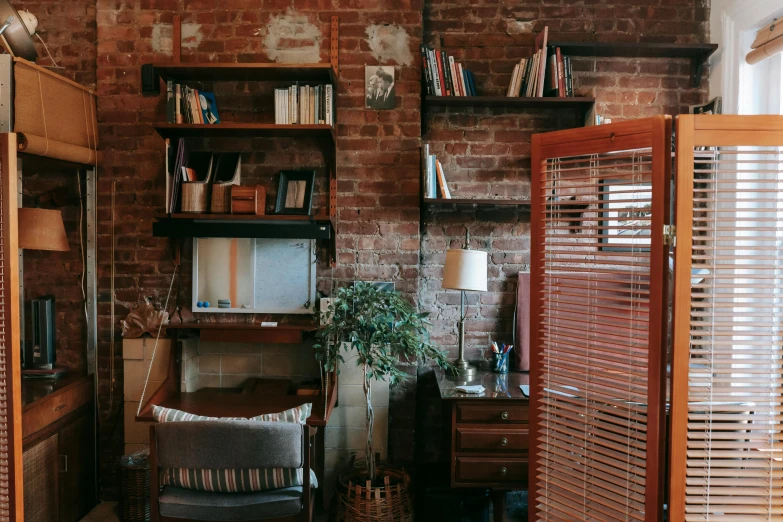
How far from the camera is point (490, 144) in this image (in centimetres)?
333

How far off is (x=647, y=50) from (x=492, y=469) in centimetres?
248

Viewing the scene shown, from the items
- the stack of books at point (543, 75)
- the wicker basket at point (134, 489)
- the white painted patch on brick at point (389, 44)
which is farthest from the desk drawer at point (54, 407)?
the stack of books at point (543, 75)

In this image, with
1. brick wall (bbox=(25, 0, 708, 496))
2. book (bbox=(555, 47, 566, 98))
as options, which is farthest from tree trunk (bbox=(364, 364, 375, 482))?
book (bbox=(555, 47, 566, 98))

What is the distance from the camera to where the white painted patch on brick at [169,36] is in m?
3.23

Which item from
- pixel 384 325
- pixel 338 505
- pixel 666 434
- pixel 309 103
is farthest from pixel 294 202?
pixel 666 434

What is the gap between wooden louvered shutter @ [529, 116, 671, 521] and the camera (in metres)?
1.83

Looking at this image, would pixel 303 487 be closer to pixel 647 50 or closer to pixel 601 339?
pixel 601 339

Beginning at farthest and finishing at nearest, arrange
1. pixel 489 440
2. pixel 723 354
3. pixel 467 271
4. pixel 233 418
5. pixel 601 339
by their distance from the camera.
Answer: pixel 467 271 < pixel 489 440 < pixel 233 418 < pixel 601 339 < pixel 723 354

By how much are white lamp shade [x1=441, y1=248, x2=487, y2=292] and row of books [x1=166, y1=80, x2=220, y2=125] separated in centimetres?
154

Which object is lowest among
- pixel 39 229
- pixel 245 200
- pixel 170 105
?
pixel 39 229

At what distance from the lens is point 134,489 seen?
3.02 meters

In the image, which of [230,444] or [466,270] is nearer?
[230,444]

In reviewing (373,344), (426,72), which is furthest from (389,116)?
(373,344)

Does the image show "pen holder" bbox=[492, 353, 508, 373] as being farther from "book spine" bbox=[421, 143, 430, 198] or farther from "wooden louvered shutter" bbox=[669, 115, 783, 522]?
"wooden louvered shutter" bbox=[669, 115, 783, 522]
